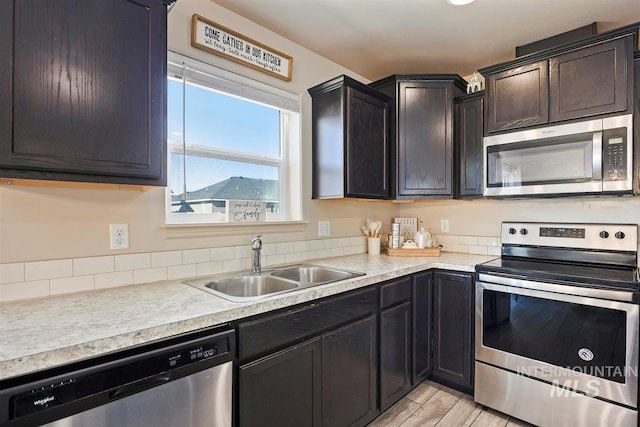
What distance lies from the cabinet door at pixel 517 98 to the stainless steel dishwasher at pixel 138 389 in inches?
88.3

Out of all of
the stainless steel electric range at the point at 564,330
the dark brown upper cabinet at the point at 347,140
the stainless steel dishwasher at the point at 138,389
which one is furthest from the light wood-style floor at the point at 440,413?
the dark brown upper cabinet at the point at 347,140

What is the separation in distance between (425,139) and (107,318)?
7.68ft

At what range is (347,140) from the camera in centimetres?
225

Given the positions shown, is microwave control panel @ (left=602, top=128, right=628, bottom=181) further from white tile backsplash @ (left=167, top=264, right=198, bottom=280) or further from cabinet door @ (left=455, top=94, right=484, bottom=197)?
white tile backsplash @ (left=167, top=264, right=198, bottom=280)

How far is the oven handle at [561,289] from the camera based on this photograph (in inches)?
63.4

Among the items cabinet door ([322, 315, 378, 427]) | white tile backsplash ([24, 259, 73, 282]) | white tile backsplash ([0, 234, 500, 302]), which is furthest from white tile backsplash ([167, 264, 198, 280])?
cabinet door ([322, 315, 378, 427])

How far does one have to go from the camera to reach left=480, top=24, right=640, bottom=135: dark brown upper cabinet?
185cm

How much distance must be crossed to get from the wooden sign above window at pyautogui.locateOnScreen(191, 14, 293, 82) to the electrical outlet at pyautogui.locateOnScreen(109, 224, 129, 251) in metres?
1.06

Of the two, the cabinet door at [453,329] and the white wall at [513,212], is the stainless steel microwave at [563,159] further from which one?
the cabinet door at [453,329]

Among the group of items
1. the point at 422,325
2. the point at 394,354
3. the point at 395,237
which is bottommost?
the point at 394,354

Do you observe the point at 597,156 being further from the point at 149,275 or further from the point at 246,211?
the point at 149,275

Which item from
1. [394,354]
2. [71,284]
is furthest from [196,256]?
[394,354]

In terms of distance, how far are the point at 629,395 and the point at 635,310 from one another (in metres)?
0.43

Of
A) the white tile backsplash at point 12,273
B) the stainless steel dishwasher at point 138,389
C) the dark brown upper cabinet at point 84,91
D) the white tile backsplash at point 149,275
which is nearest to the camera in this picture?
the stainless steel dishwasher at point 138,389
